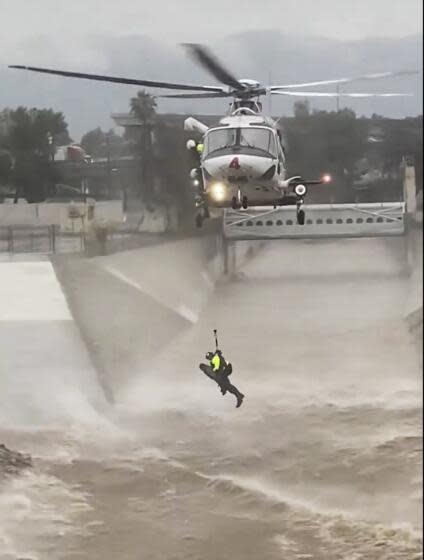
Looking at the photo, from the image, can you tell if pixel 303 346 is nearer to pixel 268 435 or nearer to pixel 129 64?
pixel 268 435

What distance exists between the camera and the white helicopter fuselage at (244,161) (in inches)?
48.1

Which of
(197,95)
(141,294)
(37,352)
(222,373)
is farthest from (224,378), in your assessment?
(197,95)

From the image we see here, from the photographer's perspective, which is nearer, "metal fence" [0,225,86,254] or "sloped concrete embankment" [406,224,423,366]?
"sloped concrete embankment" [406,224,423,366]

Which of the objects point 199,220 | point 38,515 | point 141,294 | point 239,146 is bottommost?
point 38,515

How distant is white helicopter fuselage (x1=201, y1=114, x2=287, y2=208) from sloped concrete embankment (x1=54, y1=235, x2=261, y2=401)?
0.37 feet

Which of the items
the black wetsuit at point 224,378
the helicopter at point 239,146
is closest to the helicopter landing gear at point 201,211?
the helicopter at point 239,146

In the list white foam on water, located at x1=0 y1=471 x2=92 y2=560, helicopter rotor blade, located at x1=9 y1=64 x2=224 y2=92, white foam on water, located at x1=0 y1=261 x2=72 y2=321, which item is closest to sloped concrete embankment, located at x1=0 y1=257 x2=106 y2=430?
white foam on water, located at x1=0 y1=261 x2=72 y2=321

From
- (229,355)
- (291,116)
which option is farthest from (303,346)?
(291,116)

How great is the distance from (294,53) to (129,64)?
0.90 ft

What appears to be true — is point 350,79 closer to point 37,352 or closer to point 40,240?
point 40,240

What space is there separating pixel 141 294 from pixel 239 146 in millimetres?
316

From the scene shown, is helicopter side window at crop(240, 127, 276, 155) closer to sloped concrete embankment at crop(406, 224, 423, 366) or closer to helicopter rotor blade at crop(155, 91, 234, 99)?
helicopter rotor blade at crop(155, 91, 234, 99)

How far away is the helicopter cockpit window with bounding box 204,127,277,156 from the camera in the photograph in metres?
1.23

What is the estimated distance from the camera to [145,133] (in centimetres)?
134
